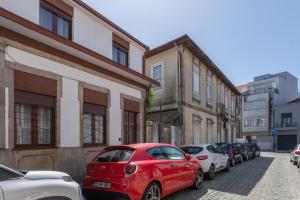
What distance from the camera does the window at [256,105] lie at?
53441 millimetres

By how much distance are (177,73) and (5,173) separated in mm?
15685

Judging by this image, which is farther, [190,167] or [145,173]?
Result: [190,167]

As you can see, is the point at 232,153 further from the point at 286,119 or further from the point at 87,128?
the point at 286,119

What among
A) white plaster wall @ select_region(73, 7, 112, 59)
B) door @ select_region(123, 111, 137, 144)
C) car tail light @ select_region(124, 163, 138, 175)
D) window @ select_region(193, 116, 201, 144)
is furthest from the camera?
window @ select_region(193, 116, 201, 144)

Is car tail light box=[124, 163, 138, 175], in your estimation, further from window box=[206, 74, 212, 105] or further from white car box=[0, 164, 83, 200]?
window box=[206, 74, 212, 105]

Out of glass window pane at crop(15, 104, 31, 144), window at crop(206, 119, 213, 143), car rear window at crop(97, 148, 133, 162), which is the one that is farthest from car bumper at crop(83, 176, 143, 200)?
window at crop(206, 119, 213, 143)

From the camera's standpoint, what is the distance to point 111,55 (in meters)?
12.3

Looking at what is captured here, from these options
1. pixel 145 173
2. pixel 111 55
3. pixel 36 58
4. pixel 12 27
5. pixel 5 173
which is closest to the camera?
pixel 5 173

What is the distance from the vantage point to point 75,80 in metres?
10.1

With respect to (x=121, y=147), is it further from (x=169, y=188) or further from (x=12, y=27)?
(x=12, y=27)

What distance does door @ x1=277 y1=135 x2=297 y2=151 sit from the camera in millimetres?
49562

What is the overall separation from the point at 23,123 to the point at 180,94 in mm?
11433

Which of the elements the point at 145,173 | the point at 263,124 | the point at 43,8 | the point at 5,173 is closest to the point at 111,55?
the point at 43,8

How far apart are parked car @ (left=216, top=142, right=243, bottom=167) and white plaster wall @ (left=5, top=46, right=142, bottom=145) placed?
533 cm
